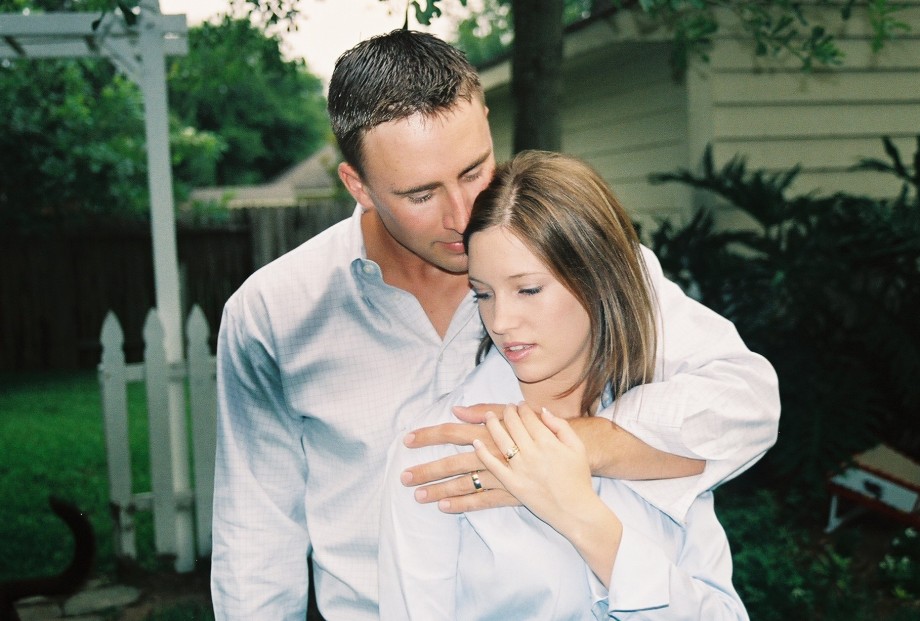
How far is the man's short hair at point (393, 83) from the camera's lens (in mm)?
1976

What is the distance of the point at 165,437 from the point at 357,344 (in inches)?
142

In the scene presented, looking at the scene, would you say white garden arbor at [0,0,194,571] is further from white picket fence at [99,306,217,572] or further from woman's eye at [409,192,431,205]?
woman's eye at [409,192,431,205]

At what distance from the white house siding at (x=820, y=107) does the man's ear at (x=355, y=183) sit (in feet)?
16.1

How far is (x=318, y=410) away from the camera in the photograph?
2.11 m

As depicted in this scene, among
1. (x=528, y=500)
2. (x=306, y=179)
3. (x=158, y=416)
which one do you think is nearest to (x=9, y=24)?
(x=158, y=416)

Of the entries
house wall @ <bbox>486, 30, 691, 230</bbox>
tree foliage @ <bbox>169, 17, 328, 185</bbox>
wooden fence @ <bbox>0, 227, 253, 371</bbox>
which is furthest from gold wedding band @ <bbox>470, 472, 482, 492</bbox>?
tree foliage @ <bbox>169, 17, 328, 185</bbox>

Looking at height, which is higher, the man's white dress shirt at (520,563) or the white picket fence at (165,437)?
the man's white dress shirt at (520,563)

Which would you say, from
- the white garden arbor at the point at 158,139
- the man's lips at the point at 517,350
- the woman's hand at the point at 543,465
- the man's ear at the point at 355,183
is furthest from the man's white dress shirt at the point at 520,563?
the white garden arbor at the point at 158,139

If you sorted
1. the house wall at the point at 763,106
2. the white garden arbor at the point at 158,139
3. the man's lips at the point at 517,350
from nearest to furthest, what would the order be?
the man's lips at the point at 517,350, the white garden arbor at the point at 158,139, the house wall at the point at 763,106

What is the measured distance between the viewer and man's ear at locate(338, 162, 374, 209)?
221 centimetres

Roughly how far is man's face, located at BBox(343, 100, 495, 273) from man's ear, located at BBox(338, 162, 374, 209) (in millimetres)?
111

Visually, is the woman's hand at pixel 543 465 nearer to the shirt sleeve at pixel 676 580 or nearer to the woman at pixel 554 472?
the woman at pixel 554 472

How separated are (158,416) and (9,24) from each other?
2.75m

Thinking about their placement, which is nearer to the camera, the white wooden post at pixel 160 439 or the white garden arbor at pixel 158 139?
the white wooden post at pixel 160 439
